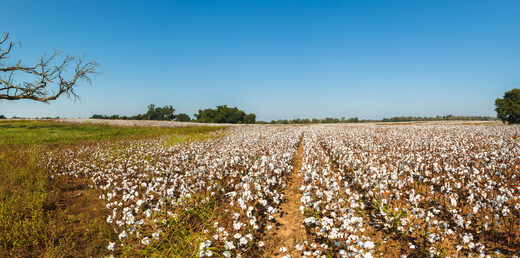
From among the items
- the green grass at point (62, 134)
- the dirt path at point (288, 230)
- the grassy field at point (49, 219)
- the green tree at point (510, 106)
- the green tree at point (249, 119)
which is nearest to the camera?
the grassy field at point (49, 219)

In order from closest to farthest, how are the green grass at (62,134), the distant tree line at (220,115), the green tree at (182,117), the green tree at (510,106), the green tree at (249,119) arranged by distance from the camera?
the green grass at (62,134) < the green tree at (510,106) < the distant tree line at (220,115) < the green tree at (249,119) < the green tree at (182,117)

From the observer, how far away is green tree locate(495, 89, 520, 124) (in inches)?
1754

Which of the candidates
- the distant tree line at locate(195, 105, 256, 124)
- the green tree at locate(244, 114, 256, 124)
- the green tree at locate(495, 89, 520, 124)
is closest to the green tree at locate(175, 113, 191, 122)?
the distant tree line at locate(195, 105, 256, 124)

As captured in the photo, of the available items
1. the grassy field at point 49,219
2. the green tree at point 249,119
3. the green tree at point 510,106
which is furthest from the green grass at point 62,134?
the green tree at point 249,119

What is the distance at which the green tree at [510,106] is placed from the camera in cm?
4456

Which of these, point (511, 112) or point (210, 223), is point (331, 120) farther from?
point (210, 223)

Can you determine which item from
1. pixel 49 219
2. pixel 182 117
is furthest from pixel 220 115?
pixel 49 219

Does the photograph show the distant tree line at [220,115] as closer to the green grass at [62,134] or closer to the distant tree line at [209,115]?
the distant tree line at [209,115]

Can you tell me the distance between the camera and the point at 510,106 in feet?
149

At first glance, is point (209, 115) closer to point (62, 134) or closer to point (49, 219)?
point (62, 134)

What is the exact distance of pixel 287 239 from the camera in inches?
195

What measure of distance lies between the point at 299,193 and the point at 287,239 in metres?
2.85

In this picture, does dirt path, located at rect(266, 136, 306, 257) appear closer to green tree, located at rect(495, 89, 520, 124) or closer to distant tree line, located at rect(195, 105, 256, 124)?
green tree, located at rect(495, 89, 520, 124)

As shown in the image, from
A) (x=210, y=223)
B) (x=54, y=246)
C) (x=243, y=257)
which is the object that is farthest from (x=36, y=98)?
(x=243, y=257)
